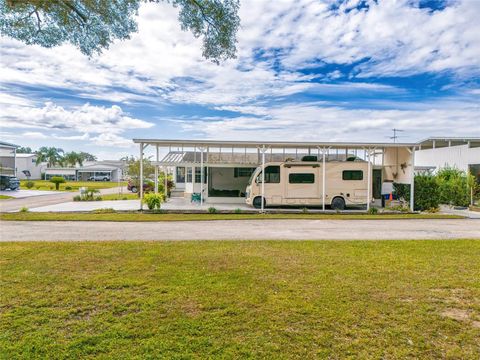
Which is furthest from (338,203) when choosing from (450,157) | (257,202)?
(450,157)

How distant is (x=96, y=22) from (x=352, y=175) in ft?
46.0

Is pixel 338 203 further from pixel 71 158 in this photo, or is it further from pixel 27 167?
pixel 71 158

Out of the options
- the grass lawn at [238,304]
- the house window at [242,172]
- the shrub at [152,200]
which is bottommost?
the grass lawn at [238,304]

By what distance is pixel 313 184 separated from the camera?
17031 millimetres

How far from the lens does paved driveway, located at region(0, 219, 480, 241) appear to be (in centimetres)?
950

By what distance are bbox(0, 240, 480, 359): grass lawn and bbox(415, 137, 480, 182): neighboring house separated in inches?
690

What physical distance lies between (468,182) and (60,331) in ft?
68.3

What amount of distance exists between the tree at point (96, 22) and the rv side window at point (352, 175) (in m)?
11.9

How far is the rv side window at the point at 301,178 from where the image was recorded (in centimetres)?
1697

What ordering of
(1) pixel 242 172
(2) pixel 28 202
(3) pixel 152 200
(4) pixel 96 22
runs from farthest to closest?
(1) pixel 242 172
(2) pixel 28 202
(3) pixel 152 200
(4) pixel 96 22

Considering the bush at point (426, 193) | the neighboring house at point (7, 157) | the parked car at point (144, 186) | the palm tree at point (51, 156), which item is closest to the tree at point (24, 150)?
the palm tree at point (51, 156)

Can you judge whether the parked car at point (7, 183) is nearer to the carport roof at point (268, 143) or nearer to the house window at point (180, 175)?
the house window at point (180, 175)

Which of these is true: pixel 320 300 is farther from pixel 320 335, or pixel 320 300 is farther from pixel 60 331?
pixel 60 331

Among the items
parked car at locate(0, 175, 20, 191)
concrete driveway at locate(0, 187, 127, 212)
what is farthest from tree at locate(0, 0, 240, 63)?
parked car at locate(0, 175, 20, 191)
